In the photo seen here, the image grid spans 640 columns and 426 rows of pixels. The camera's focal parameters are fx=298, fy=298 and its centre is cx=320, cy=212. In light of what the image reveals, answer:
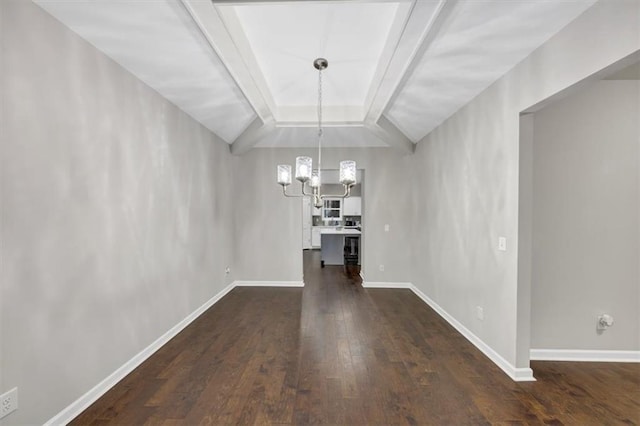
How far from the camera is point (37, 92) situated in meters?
1.73

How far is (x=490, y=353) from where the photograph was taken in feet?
9.15

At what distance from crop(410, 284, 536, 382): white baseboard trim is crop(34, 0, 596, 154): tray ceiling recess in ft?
8.22

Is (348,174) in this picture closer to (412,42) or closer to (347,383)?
(412,42)

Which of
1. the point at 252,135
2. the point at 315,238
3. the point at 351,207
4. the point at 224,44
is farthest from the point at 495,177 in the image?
the point at 315,238

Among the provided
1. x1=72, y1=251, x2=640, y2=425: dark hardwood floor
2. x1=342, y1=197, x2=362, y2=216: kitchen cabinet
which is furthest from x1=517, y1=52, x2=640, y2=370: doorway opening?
x1=342, y1=197, x2=362, y2=216: kitchen cabinet

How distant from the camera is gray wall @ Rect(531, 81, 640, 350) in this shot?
8.87 ft

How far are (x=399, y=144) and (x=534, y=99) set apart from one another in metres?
2.71

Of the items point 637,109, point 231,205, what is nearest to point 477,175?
point 637,109

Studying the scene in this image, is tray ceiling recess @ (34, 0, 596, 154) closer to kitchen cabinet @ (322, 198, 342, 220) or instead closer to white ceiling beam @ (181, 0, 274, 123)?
white ceiling beam @ (181, 0, 274, 123)

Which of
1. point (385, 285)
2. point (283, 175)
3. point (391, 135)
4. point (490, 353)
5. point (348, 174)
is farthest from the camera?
point (385, 285)

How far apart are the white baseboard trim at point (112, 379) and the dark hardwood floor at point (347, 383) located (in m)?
0.05

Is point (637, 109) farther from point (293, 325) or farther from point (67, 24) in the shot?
point (67, 24)

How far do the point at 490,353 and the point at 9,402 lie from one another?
346cm

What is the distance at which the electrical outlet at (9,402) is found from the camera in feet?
4.99
